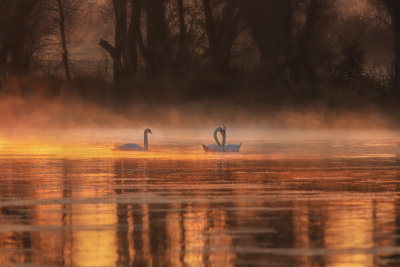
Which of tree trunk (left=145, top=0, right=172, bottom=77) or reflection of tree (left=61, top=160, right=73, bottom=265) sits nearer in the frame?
reflection of tree (left=61, top=160, right=73, bottom=265)

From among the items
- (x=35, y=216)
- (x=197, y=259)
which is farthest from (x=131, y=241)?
(x=35, y=216)

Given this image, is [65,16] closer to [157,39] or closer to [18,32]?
[18,32]

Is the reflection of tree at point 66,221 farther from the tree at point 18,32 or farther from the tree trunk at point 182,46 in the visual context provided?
the tree at point 18,32

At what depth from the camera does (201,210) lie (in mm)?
15016

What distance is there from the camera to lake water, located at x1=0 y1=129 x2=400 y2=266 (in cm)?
1120

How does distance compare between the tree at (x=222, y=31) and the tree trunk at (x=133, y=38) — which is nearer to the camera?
the tree at (x=222, y=31)

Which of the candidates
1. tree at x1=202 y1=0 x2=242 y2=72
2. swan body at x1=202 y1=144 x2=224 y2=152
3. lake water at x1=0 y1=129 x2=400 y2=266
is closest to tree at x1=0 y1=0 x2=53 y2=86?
tree at x1=202 y1=0 x2=242 y2=72

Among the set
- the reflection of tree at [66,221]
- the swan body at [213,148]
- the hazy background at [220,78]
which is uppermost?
the hazy background at [220,78]

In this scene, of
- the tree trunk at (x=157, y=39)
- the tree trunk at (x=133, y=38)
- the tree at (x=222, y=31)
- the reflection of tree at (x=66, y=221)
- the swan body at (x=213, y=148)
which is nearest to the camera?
the reflection of tree at (x=66, y=221)

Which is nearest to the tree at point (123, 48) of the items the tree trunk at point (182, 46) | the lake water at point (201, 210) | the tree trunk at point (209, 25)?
the tree trunk at point (182, 46)

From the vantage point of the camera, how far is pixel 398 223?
44.3 ft

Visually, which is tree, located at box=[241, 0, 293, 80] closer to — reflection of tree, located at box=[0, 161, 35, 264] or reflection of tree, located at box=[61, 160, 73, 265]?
reflection of tree, located at box=[0, 161, 35, 264]

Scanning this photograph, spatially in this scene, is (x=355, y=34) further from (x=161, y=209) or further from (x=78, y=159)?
(x=161, y=209)

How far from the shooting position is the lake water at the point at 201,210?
11.2 m
